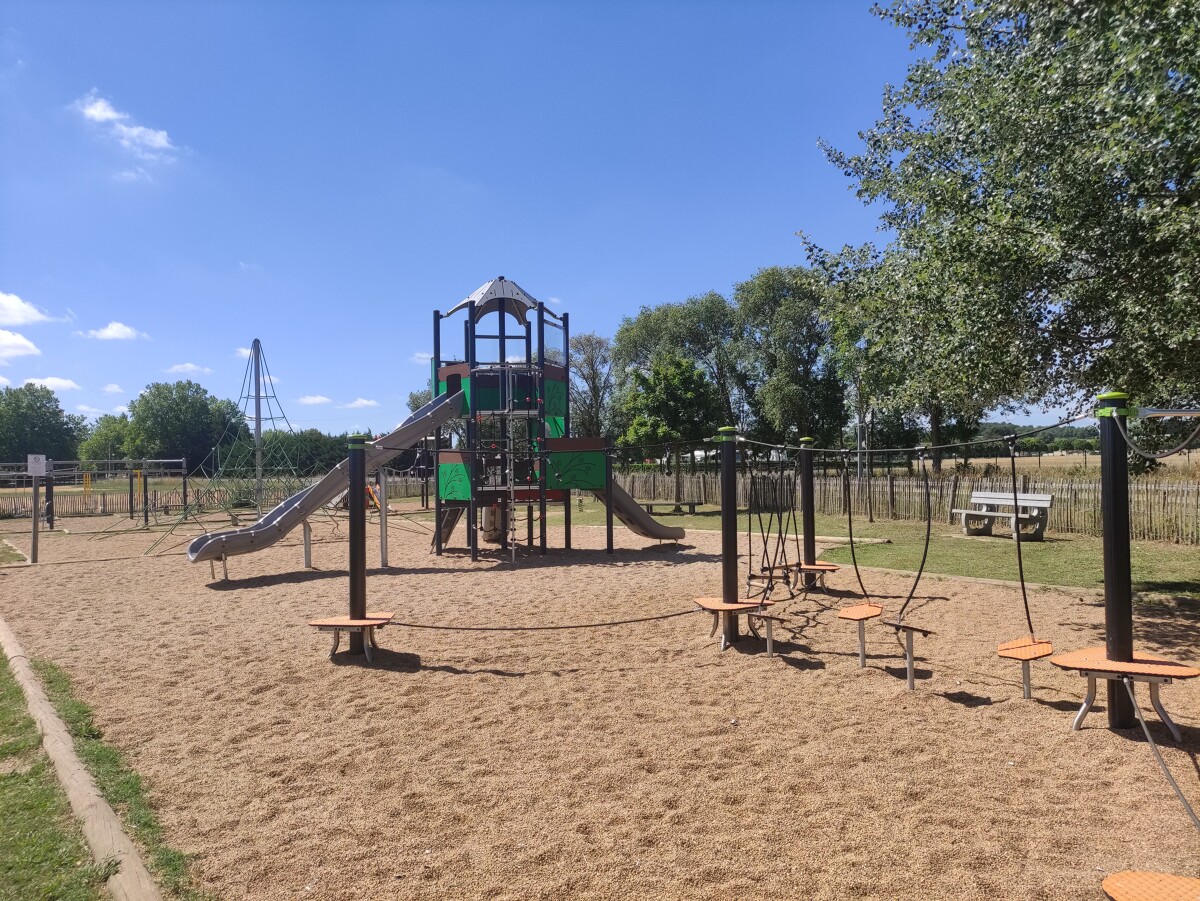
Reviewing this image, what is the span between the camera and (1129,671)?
4.58 metres

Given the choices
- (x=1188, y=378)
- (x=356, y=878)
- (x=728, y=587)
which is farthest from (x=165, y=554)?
(x=1188, y=378)

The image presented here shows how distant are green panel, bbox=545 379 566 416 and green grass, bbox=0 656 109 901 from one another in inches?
473

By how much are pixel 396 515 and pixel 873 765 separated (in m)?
24.7

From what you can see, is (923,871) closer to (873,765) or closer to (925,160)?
(873,765)

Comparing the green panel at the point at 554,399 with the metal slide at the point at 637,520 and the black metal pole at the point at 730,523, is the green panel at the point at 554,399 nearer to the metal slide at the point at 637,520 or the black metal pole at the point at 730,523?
the metal slide at the point at 637,520

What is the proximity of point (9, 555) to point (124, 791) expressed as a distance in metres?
16.6

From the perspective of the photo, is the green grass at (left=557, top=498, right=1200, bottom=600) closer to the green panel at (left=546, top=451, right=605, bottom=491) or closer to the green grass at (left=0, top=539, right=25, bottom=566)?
the green panel at (left=546, top=451, right=605, bottom=491)

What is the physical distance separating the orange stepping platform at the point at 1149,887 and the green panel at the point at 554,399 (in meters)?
13.9

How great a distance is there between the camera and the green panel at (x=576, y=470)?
1519 centimetres

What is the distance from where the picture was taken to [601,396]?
54469 millimetres

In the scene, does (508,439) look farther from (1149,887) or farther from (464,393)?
(1149,887)

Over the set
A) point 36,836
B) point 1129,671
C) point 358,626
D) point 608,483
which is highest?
point 608,483

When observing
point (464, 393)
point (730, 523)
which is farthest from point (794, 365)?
point (730, 523)

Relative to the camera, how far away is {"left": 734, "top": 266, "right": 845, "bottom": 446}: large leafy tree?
3934 centimetres
